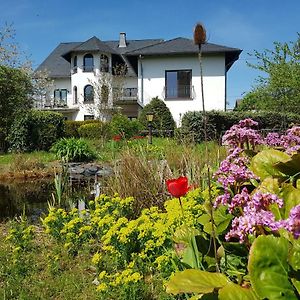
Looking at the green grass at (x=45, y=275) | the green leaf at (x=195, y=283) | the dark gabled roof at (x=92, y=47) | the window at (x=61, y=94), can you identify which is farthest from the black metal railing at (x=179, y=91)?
the green leaf at (x=195, y=283)

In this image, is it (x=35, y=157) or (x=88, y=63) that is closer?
(x=35, y=157)

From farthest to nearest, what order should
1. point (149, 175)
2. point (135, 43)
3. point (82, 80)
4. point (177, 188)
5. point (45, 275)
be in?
point (135, 43)
point (82, 80)
point (149, 175)
point (45, 275)
point (177, 188)

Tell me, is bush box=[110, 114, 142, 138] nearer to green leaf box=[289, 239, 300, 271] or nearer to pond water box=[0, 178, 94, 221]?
pond water box=[0, 178, 94, 221]

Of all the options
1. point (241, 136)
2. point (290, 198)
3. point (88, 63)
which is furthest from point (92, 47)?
point (290, 198)

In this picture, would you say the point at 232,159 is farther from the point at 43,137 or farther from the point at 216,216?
the point at 43,137

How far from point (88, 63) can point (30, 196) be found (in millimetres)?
26587

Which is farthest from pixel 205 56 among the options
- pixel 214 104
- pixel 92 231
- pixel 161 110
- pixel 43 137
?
pixel 92 231

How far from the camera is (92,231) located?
3562mm

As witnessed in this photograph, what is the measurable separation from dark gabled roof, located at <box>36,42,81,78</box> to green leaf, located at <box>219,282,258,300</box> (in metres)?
37.0

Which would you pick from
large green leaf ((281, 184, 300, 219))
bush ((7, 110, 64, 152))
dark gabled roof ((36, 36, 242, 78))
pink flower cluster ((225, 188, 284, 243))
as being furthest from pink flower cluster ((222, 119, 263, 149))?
dark gabled roof ((36, 36, 242, 78))

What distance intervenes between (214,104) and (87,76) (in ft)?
37.5

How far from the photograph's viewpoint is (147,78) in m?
26.9

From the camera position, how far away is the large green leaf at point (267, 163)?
1803 millimetres

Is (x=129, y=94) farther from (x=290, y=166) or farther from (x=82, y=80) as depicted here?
(x=290, y=166)
